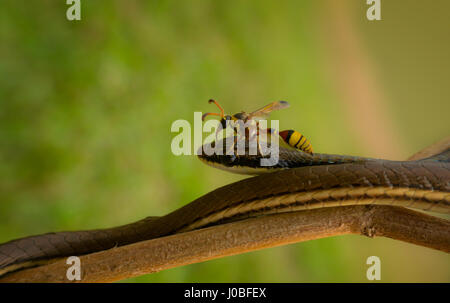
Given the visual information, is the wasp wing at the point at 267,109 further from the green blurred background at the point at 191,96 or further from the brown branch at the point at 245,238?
the green blurred background at the point at 191,96

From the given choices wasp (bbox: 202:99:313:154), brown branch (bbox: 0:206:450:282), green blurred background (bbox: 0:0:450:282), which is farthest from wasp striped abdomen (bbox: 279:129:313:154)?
green blurred background (bbox: 0:0:450:282)

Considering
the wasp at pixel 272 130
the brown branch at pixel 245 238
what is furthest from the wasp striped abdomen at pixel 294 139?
the brown branch at pixel 245 238

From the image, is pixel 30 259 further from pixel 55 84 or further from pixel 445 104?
pixel 445 104

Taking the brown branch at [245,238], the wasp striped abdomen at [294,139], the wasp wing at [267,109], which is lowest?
the brown branch at [245,238]

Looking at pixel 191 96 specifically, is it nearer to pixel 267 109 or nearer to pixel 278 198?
pixel 267 109

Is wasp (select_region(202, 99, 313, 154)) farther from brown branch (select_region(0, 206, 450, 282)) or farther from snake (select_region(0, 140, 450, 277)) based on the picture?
brown branch (select_region(0, 206, 450, 282))
